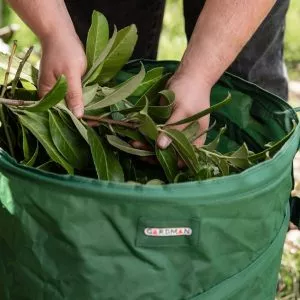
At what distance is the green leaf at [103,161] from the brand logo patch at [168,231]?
0.18m

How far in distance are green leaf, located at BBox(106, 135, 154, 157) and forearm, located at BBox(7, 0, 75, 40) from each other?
207 mm

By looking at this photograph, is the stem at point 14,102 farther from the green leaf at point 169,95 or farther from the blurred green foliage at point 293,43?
the blurred green foliage at point 293,43

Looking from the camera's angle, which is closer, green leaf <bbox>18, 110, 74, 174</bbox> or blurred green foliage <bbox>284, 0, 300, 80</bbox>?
green leaf <bbox>18, 110, 74, 174</bbox>

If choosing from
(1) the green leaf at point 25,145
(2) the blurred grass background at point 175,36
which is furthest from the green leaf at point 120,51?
(2) the blurred grass background at point 175,36

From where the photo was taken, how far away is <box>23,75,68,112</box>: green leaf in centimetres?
102

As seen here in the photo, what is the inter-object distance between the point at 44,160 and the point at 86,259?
0.32 m

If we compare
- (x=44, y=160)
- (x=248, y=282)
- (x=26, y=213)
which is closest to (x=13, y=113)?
(x=44, y=160)

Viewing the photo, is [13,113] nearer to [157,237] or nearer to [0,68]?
[0,68]

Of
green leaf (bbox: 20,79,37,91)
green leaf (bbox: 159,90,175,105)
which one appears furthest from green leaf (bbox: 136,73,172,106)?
green leaf (bbox: 20,79,37,91)

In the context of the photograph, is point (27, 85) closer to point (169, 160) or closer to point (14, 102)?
point (14, 102)

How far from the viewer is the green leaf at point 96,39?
1.26 meters

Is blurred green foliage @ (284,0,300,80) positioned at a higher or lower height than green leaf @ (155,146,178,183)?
lower

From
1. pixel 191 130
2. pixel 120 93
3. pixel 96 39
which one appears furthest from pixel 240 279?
pixel 96 39

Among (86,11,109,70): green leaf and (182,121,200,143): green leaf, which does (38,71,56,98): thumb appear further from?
(182,121,200,143): green leaf
